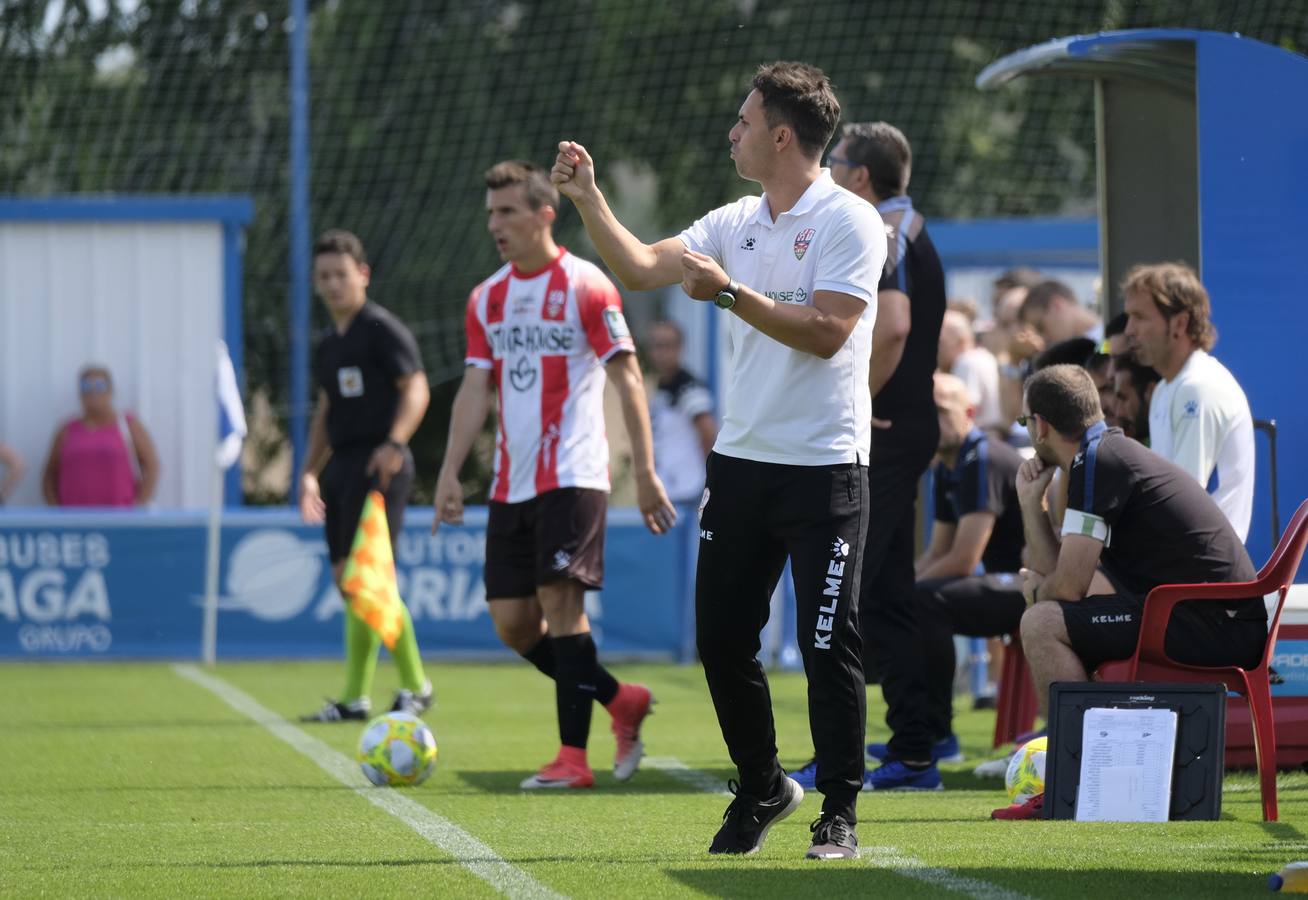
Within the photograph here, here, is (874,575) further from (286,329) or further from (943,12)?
(943,12)

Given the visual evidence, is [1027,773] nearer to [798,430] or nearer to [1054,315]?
[798,430]

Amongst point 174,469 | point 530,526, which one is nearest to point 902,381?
point 530,526

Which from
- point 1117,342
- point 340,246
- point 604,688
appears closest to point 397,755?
point 604,688

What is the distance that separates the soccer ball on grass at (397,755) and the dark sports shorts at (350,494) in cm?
238

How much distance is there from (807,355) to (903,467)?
179 cm

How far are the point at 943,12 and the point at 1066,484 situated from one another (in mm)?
13229

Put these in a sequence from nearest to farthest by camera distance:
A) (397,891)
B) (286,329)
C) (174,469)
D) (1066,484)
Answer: (397,891), (1066,484), (174,469), (286,329)

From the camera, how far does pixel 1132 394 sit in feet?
25.1

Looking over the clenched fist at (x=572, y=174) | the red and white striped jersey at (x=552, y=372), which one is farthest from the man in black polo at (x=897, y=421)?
the clenched fist at (x=572, y=174)

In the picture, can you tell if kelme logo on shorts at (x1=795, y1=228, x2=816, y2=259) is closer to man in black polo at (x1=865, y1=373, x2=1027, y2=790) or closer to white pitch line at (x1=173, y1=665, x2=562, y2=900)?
white pitch line at (x1=173, y1=665, x2=562, y2=900)

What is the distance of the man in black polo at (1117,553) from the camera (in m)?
6.31

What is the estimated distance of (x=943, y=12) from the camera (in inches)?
758

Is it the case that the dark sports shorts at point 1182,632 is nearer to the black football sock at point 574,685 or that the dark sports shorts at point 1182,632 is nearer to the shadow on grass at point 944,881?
the shadow on grass at point 944,881

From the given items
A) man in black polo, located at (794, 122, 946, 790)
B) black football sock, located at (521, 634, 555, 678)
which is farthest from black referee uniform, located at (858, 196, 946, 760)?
black football sock, located at (521, 634, 555, 678)
